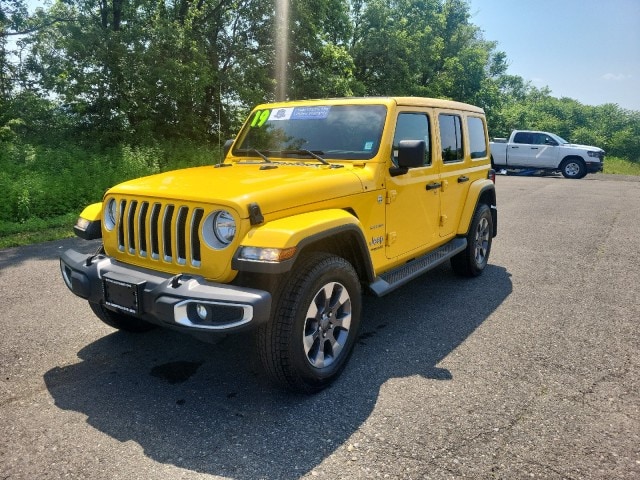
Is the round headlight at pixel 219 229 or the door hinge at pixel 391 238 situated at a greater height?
the round headlight at pixel 219 229

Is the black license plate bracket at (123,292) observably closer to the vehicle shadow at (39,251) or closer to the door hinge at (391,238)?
the door hinge at (391,238)

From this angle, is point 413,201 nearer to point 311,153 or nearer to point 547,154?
point 311,153

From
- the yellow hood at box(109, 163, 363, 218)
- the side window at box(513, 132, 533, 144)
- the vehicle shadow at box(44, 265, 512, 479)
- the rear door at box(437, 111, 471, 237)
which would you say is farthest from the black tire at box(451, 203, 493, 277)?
the side window at box(513, 132, 533, 144)

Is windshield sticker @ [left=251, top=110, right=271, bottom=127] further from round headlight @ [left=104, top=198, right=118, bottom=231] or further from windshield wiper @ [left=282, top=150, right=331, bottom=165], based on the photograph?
round headlight @ [left=104, top=198, right=118, bottom=231]

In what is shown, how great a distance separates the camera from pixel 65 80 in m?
13.0

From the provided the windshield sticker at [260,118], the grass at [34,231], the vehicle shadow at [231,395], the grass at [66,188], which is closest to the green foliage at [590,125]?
the grass at [66,188]

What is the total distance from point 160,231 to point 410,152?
183cm

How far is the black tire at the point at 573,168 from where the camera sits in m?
19.6

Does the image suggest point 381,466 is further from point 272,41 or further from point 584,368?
point 272,41

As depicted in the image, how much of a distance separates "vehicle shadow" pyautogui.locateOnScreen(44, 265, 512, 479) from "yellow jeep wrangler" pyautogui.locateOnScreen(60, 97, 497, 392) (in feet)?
0.70

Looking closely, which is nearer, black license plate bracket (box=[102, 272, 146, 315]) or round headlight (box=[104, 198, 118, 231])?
black license plate bracket (box=[102, 272, 146, 315])

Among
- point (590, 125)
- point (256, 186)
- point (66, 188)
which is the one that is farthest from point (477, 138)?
point (590, 125)

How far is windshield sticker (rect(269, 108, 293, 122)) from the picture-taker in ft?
14.2

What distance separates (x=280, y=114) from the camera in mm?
4391
